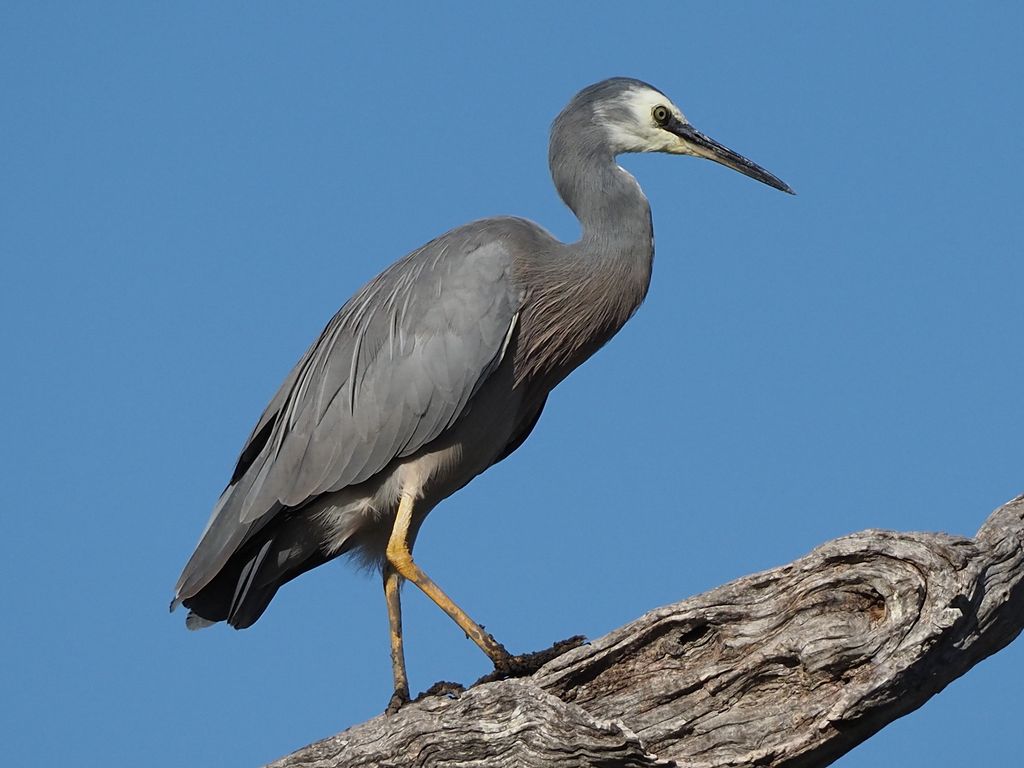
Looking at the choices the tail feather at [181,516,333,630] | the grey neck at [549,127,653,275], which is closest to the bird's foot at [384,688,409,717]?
the tail feather at [181,516,333,630]

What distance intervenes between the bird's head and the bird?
1 centimetres

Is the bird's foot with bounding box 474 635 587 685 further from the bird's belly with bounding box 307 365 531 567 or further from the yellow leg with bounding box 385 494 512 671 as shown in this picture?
the bird's belly with bounding box 307 365 531 567

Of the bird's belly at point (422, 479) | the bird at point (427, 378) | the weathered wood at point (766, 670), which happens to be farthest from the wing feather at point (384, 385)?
the weathered wood at point (766, 670)

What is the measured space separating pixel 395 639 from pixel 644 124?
11.1 feet

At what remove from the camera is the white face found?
833cm

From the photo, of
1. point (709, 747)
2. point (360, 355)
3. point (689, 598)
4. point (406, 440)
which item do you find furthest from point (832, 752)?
point (360, 355)

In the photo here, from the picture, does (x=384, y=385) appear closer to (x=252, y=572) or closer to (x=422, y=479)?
(x=422, y=479)

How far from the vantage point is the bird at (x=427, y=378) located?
7688mm

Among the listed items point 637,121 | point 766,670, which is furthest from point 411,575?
point 637,121

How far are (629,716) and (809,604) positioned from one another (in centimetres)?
95

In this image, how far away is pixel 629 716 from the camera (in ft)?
20.4

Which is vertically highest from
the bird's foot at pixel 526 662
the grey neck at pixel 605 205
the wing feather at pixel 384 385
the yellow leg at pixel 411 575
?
the grey neck at pixel 605 205

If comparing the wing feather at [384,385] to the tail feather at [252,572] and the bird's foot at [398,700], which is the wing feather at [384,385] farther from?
the bird's foot at [398,700]

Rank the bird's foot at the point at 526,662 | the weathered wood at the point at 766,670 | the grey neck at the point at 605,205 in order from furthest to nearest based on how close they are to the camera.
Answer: the grey neck at the point at 605,205 < the bird's foot at the point at 526,662 < the weathered wood at the point at 766,670
